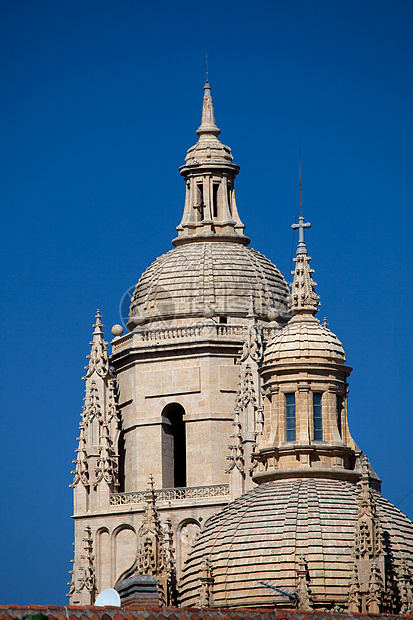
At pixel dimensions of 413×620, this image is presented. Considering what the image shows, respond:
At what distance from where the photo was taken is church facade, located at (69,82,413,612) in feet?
282

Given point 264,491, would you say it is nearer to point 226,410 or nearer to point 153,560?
point 153,560

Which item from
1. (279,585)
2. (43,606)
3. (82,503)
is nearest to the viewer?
(43,606)

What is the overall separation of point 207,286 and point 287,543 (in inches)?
1113

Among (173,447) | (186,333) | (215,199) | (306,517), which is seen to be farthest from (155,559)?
(215,199)

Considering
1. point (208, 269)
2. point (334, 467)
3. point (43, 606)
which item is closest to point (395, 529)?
point (334, 467)

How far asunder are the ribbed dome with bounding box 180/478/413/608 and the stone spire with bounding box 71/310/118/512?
19.7 metres

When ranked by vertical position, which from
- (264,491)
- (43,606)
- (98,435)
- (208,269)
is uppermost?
(208,269)

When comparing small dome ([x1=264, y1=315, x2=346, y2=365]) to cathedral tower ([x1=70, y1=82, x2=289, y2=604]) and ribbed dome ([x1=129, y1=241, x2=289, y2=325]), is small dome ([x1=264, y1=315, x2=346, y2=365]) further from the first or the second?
ribbed dome ([x1=129, y1=241, x2=289, y2=325])

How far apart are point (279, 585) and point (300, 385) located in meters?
9.24

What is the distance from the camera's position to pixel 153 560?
89.9 meters

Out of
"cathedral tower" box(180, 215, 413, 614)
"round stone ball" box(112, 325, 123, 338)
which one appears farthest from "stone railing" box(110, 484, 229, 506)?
"cathedral tower" box(180, 215, 413, 614)

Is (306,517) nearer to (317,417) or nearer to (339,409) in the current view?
(317,417)

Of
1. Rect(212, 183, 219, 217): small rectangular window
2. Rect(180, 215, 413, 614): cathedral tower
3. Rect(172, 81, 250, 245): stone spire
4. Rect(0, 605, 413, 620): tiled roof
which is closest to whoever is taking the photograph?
Rect(0, 605, 413, 620): tiled roof

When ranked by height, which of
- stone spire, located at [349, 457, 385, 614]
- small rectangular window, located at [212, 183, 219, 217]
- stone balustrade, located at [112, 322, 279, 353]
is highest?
small rectangular window, located at [212, 183, 219, 217]
